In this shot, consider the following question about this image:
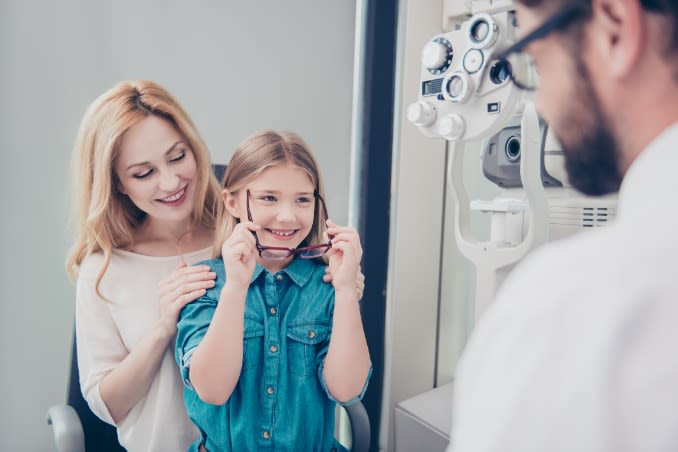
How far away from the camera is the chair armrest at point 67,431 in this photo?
1.08 metres

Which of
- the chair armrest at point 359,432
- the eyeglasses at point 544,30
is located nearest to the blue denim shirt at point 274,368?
the chair armrest at point 359,432

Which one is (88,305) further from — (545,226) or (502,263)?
(545,226)

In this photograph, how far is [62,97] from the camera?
1535 mm

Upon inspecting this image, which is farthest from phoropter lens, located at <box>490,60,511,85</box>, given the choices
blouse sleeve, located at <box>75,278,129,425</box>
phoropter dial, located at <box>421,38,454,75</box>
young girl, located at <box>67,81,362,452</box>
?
blouse sleeve, located at <box>75,278,129,425</box>

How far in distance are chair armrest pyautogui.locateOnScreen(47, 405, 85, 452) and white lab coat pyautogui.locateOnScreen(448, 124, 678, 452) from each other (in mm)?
1022

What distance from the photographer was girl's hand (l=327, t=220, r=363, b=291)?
1.12 metres

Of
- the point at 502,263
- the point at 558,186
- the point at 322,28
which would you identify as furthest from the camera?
the point at 322,28

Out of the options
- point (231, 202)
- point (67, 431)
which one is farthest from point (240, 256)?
point (67, 431)

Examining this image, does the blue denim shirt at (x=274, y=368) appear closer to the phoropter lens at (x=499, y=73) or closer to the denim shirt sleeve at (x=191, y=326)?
the denim shirt sleeve at (x=191, y=326)

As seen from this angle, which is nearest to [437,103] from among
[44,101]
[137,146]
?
[137,146]

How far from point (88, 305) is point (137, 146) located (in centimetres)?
41

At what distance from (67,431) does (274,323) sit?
52 centimetres

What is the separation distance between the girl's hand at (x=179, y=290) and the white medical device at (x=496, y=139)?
2.23ft

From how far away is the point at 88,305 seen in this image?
1219mm
